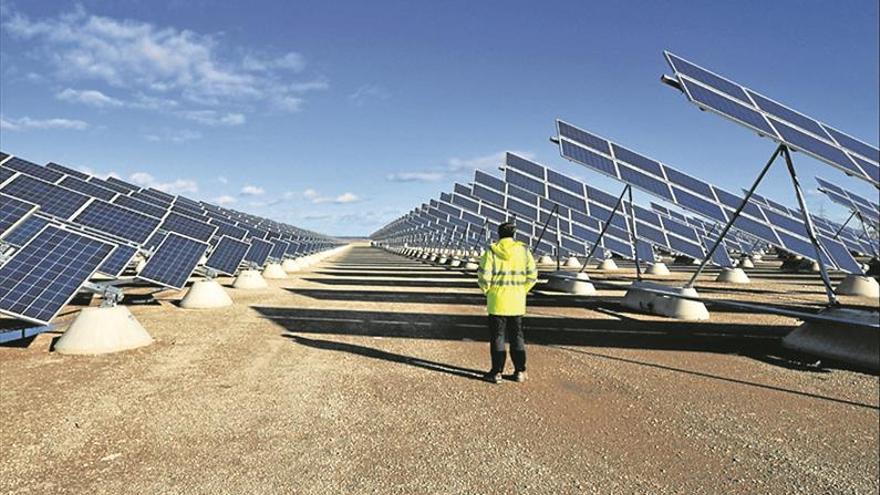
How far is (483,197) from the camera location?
25266 mm

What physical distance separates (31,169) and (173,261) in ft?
23.5

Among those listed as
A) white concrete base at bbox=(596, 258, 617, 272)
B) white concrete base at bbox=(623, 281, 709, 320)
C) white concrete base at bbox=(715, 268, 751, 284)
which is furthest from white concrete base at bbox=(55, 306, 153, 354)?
white concrete base at bbox=(596, 258, 617, 272)

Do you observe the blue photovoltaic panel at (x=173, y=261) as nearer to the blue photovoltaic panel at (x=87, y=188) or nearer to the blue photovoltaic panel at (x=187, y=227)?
the blue photovoltaic panel at (x=187, y=227)

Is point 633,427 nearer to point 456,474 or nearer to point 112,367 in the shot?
point 456,474

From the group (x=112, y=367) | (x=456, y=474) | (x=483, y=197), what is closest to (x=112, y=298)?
(x=112, y=367)

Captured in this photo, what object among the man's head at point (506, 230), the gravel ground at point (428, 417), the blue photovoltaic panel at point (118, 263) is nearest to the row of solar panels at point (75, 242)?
the blue photovoltaic panel at point (118, 263)

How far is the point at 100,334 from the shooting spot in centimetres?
809

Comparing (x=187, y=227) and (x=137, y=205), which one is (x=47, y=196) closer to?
(x=187, y=227)

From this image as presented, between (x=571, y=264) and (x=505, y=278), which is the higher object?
(x=505, y=278)

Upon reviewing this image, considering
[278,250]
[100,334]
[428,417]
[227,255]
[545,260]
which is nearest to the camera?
[428,417]

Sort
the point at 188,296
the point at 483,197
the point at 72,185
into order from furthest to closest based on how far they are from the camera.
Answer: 1. the point at 483,197
2. the point at 72,185
3. the point at 188,296

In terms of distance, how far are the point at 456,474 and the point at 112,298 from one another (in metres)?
7.14

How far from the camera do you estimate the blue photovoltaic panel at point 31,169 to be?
14.7 metres

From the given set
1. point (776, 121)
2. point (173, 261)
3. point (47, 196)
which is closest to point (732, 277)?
point (776, 121)
